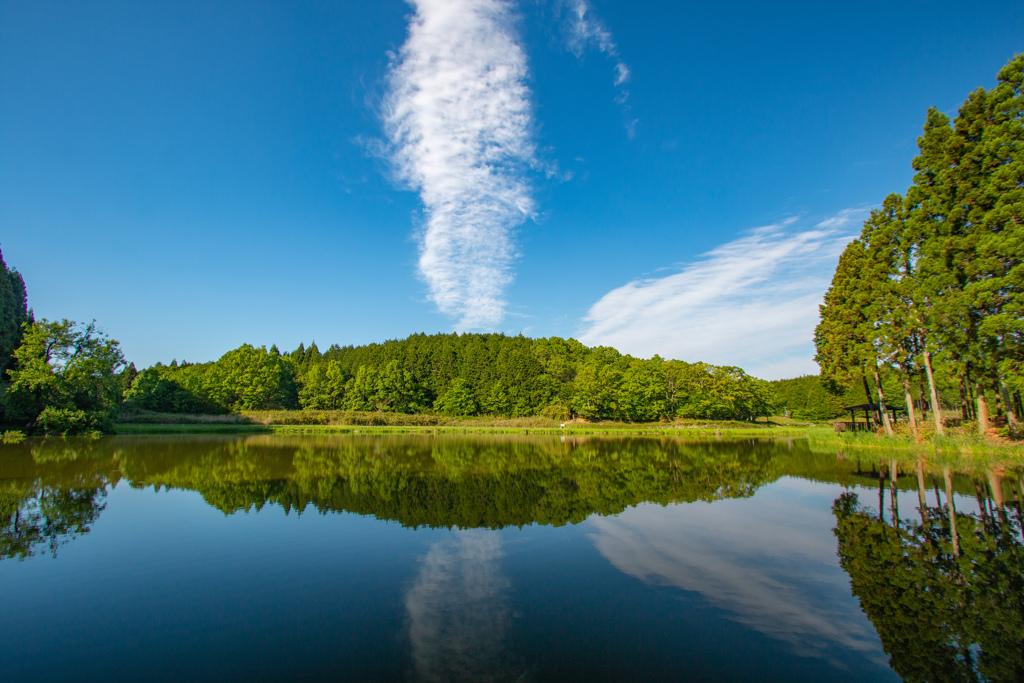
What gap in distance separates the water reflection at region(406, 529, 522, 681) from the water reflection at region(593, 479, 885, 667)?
7.67 feet

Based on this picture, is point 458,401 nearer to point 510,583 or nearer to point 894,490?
point 894,490

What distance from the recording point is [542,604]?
5.88 m

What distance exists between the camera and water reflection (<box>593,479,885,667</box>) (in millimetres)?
5254

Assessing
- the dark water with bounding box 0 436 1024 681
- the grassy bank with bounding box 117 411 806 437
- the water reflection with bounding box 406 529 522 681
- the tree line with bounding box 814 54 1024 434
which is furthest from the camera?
the grassy bank with bounding box 117 411 806 437

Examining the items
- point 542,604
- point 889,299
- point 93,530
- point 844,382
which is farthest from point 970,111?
point 93,530

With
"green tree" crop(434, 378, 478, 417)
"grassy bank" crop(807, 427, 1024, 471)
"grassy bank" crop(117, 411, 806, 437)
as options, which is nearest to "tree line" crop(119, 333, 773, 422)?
"green tree" crop(434, 378, 478, 417)

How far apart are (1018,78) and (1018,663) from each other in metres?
27.2

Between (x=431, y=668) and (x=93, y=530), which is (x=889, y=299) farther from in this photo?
(x=93, y=530)

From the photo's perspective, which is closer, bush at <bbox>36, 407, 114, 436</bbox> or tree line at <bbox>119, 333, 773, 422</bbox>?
bush at <bbox>36, 407, 114, 436</bbox>

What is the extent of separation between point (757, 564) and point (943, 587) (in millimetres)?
2312

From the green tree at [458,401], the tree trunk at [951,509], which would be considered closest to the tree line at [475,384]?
the green tree at [458,401]

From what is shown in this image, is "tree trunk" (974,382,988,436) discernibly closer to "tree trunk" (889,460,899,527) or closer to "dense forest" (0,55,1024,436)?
"dense forest" (0,55,1024,436)

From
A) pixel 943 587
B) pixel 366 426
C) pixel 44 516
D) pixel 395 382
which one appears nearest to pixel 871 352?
pixel 943 587

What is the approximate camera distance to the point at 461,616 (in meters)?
5.50
